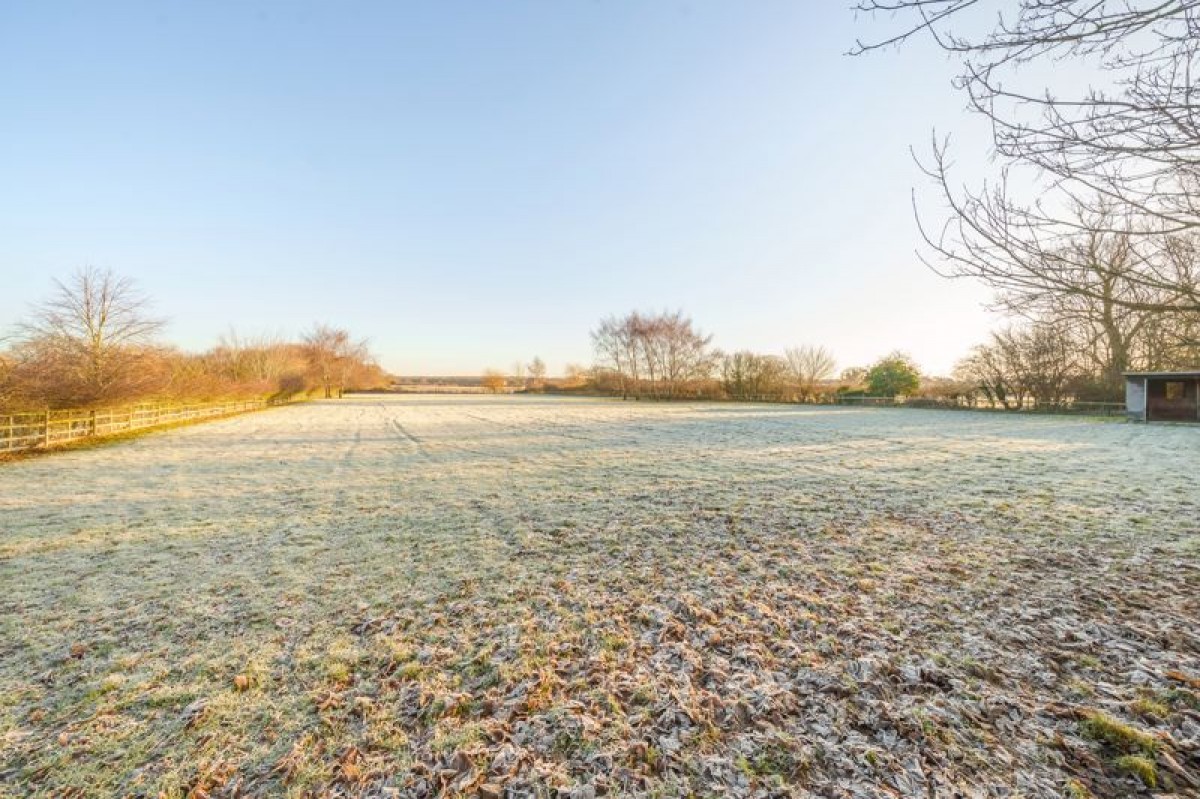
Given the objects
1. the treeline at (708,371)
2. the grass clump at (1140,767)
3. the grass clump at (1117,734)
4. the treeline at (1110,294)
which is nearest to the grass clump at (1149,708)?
the grass clump at (1117,734)

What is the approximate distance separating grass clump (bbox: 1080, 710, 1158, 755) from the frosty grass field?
0.02 m

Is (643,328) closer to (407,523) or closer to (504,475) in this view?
(504,475)

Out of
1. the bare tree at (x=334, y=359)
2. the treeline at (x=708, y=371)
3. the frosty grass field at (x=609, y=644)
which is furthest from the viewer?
the bare tree at (x=334, y=359)

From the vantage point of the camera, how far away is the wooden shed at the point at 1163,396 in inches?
814

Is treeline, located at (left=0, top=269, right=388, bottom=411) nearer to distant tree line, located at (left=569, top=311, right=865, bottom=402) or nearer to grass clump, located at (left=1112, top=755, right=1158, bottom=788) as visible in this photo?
grass clump, located at (left=1112, top=755, right=1158, bottom=788)

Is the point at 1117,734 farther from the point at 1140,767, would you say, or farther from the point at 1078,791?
the point at 1078,791

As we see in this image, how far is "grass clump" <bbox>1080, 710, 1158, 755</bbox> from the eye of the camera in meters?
2.43

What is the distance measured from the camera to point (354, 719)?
9.31ft

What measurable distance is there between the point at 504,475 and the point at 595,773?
835 centimetres

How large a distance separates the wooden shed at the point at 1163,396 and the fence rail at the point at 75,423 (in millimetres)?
42856

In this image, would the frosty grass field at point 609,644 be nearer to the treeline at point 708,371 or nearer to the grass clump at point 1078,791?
the grass clump at point 1078,791

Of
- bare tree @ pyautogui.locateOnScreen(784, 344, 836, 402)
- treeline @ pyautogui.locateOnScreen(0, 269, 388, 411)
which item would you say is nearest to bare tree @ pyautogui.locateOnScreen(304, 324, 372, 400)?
treeline @ pyautogui.locateOnScreen(0, 269, 388, 411)

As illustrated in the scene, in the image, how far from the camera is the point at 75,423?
17688mm

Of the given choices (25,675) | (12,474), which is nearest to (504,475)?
(25,675)
